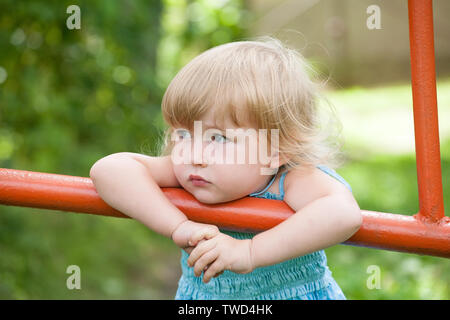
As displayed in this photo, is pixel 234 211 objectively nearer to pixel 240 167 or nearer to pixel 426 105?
pixel 240 167

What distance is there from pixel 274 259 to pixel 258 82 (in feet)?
1.25

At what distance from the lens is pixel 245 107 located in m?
1.26

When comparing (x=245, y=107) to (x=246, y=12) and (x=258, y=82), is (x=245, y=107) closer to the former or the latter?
(x=258, y=82)

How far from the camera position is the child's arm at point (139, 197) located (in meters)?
1.24

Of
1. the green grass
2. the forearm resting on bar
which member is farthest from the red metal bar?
the green grass

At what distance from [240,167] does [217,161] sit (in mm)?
55

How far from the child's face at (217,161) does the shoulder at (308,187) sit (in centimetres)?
9

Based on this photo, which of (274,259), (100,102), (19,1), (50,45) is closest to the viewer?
(274,259)

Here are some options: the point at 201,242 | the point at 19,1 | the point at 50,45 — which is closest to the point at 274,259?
the point at 201,242

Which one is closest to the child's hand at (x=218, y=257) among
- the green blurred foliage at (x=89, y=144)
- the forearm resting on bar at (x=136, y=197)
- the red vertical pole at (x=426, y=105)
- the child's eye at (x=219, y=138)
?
the forearm resting on bar at (x=136, y=197)

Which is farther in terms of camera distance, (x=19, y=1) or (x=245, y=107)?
(x=19, y=1)

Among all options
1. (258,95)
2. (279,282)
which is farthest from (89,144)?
(258,95)

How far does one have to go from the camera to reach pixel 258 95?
4.17 feet
